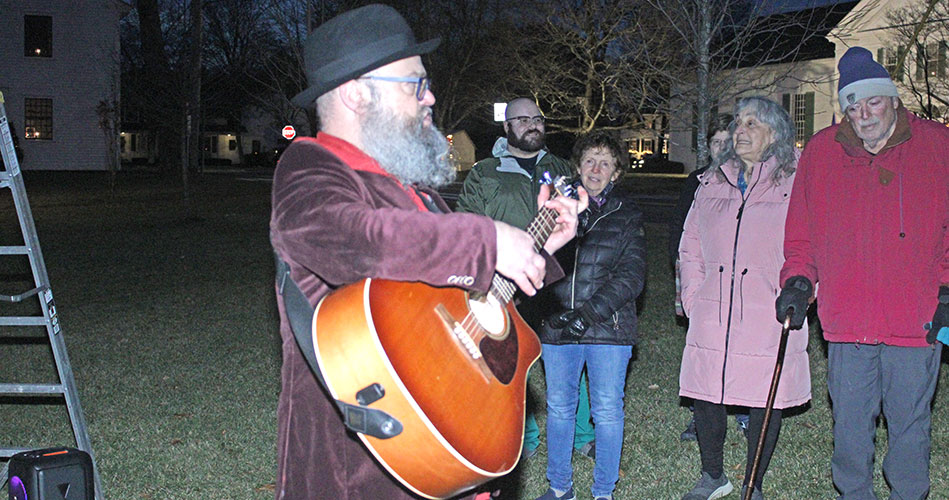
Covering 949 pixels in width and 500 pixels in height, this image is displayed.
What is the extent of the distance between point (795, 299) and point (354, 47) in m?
2.89

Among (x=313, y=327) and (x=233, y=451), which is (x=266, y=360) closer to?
(x=233, y=451)

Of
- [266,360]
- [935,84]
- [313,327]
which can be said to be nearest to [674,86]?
[266,360]

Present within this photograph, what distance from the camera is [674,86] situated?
13312 millimetres

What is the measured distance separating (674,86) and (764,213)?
8677mm

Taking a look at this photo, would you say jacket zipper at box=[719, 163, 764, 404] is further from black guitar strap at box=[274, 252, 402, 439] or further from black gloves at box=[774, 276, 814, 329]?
black guitar strap at box=[274, 252, 402, 439]

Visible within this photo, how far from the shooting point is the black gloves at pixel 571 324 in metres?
5.05

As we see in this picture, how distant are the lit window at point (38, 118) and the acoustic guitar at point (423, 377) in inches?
1899

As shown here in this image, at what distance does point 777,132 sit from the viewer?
5.07m

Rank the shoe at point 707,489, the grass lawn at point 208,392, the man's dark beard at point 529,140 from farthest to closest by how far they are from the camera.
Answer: the man's dark beard at point 529,140 < the grass lawn at point 208,392 < the shoe at point 707,489

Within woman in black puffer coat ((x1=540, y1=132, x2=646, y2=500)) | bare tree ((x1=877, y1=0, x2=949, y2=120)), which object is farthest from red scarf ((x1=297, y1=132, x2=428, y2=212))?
bare tree ((x1=877, y1=0, x2=949, y2=120))

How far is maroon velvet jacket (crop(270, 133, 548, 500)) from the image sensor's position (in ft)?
7.38

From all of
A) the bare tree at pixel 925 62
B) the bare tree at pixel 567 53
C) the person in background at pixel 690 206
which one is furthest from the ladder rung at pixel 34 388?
the bare tree at pixel 925 62

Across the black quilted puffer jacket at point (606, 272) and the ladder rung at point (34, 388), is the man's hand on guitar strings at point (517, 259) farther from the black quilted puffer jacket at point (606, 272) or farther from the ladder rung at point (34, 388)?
the ladder rung at point (34, 388)

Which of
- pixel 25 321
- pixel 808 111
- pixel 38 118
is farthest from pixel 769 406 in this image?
pixel 38 118
